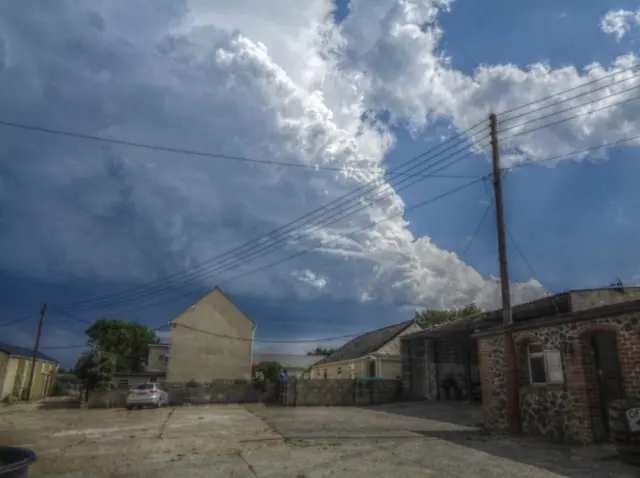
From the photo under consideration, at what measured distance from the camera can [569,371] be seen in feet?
37.8

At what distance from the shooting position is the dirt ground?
8.28 m

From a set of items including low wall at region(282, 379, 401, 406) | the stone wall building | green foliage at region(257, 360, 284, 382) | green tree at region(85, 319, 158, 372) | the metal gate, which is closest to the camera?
the stone wall building

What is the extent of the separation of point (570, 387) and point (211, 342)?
34954mm

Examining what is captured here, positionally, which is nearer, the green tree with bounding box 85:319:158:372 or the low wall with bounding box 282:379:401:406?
the low wall with bounding box 282:379:401:406

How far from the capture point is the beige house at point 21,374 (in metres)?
35.1

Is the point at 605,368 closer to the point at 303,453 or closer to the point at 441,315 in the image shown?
the point at 303,453

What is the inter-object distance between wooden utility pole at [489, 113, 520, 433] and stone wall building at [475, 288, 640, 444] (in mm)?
150

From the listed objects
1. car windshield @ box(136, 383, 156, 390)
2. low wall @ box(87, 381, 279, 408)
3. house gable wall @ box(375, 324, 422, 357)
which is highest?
house gable wall @ box(375, 324, 422, 357)

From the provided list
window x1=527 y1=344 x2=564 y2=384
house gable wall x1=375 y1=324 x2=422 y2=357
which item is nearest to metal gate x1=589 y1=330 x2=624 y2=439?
window x1=527 y1=344 x2=564 y2=384

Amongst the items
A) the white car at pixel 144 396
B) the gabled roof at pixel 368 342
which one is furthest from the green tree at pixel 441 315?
the white car at pixel 144 396

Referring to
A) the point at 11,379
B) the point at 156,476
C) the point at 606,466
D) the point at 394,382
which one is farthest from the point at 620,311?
the point at 11,379

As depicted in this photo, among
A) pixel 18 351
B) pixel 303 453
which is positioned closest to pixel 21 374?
pixel 18 351

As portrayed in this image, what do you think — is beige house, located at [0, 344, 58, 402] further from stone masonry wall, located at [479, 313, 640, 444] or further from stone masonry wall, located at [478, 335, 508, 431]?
stone masonry wall, located at [479, 313, 640, 444]

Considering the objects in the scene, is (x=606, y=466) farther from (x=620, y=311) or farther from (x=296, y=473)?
(x=296, y=473)
